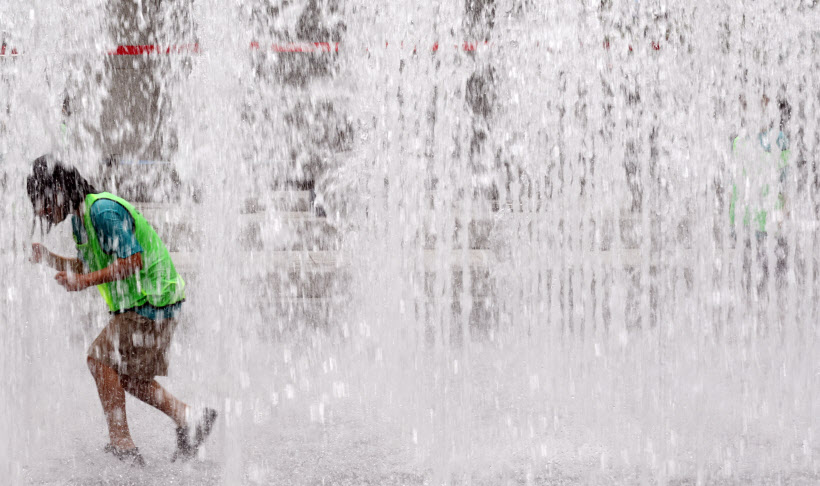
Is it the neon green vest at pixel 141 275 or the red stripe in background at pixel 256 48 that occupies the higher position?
the red stripe in background at pixel 256 48

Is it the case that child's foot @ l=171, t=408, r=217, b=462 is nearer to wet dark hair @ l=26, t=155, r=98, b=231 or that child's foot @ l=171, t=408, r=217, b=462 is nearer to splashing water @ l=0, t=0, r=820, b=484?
splashing water @ l=0, t=0, r=820, b=484

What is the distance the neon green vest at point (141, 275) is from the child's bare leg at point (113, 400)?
0.24 metres

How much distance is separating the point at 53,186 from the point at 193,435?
1085mm

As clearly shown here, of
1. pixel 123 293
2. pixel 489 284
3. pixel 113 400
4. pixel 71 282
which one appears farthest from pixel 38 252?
pixel 489 284

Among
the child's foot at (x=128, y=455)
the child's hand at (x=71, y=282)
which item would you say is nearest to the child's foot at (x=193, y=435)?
the child's foot at (x=128, y=455)

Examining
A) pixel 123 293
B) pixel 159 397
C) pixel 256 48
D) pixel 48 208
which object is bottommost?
pixel 159 397

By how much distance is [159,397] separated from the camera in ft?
11.1

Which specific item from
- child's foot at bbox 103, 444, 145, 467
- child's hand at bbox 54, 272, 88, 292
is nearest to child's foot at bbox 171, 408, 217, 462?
child's foot at bbox 103, 444, 145, 467

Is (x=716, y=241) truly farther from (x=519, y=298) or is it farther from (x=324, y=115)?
(x=324, y=115)

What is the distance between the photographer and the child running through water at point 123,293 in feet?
10.2

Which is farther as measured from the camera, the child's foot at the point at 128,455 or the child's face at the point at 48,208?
the child's foot at the point at 128,455

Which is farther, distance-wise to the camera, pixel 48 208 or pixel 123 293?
pixel 123 293

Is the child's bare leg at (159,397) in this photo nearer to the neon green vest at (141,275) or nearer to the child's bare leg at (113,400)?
the child's bare leg at (113,400)

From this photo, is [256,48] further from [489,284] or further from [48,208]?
[48,208]
